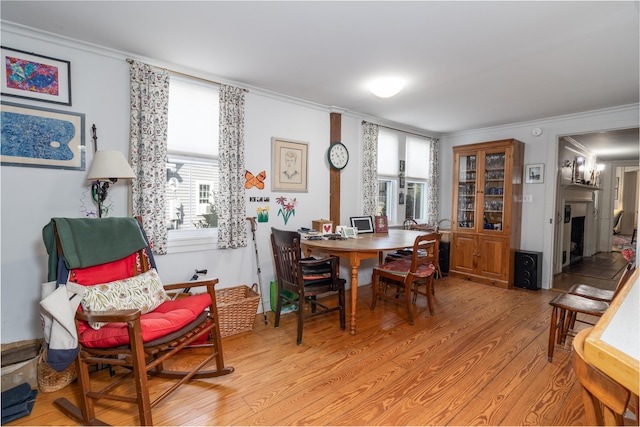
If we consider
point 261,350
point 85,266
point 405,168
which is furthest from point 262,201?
point 405,168

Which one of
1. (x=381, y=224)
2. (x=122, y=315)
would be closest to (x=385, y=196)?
(x=381, y=224)

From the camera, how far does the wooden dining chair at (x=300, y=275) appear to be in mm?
2615

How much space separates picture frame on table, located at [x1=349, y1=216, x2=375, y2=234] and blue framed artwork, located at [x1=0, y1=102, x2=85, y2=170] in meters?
2.80

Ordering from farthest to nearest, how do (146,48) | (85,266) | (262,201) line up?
1. (262,201)
2. (146,48)
3. (85,266)

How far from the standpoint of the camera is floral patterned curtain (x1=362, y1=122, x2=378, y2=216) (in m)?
4.24

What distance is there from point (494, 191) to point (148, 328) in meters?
4.61

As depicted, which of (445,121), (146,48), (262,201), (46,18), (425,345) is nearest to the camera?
(46,18)

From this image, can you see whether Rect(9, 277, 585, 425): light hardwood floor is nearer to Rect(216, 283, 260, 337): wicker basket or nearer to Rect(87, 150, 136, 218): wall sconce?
Rect(216, 283, 260, 337): wicker basket

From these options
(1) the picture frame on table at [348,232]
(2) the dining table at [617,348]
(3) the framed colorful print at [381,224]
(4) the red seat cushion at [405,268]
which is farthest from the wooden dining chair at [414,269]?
(2) the dining table at [617,348]

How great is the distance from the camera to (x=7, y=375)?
1904 millimetres

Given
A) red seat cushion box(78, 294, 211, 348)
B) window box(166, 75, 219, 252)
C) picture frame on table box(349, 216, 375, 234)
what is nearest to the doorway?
picture frame on table box(349, 216, 375, 234)

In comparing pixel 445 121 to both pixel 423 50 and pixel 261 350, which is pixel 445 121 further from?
pixel 261 350

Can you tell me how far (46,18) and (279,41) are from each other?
4.96 feet

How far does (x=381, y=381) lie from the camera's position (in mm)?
2074
